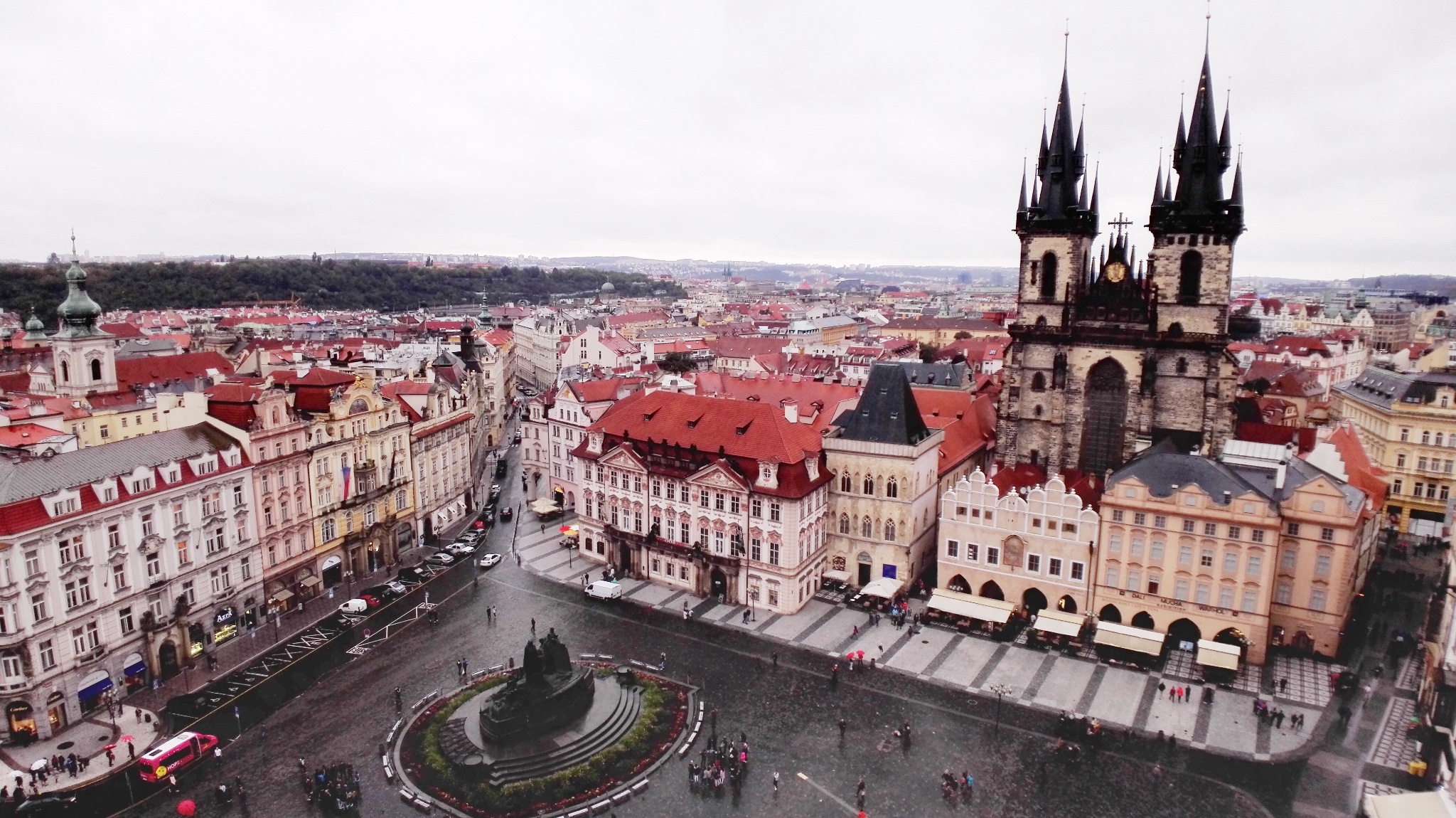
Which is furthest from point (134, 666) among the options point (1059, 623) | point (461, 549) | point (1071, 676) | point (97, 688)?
point (1059, 623)

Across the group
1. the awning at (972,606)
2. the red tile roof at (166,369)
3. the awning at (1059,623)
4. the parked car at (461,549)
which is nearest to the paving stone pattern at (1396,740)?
the awning at (1059,623)

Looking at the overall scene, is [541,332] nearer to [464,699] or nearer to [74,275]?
[74,275]

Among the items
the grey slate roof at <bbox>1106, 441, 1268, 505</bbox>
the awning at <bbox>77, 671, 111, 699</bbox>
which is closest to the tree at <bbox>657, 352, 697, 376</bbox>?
the grey slate roof at <bbox>1106, 441, 1268, 505</bbox>

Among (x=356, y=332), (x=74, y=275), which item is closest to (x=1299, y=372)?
(x=74, y=275)

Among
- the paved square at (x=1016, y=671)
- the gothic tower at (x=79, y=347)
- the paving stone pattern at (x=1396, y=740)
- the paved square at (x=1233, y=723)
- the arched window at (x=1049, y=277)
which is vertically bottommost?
the paved square at (x=1016, y=671)

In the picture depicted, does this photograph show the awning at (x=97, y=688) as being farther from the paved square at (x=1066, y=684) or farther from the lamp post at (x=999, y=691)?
the paved square at (x=1066, y=684)

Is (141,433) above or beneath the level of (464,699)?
above

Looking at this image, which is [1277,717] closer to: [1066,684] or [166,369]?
[1066,684]
